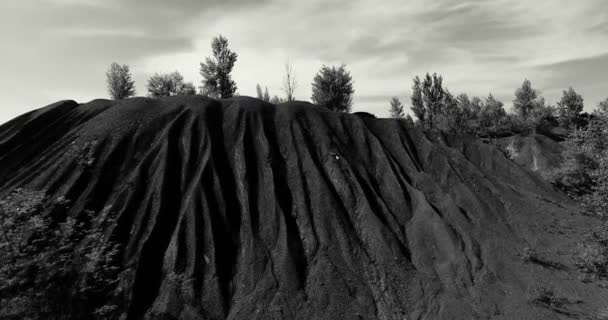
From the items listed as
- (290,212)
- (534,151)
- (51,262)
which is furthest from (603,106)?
(534,151)

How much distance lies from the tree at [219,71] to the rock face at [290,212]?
2087 centimetres

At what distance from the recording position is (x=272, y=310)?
13.9m

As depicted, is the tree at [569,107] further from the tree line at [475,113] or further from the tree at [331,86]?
the tree at [331,86]

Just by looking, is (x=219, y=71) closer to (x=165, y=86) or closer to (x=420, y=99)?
(x=165, y=86)

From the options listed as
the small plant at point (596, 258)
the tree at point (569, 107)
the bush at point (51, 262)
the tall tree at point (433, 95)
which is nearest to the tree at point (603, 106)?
the small plant at point (596, 258)

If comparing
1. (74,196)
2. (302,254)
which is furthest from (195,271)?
(74,196)

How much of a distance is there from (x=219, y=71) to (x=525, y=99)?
2006 inches

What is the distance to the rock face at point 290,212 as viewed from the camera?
14438 millimetres

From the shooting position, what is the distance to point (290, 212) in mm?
17969

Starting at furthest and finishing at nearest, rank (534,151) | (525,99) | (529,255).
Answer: (525,99), (534,151), (529,255)

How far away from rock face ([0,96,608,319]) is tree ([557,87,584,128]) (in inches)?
1495

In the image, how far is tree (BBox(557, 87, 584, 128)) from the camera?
53.4m

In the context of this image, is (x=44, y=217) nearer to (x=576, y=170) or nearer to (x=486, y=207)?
(x=486, y=207)

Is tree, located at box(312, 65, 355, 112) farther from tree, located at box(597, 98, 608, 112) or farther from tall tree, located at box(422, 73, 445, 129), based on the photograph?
tree, located at box(597, 98, 608, 112)
